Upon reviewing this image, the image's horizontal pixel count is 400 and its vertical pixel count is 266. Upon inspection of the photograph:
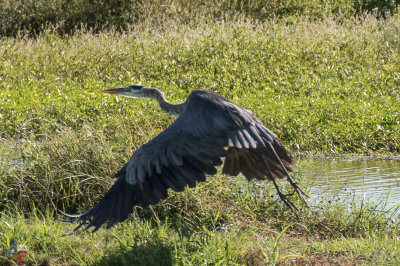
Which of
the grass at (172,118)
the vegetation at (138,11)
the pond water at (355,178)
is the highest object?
the vegetation at (138,11)

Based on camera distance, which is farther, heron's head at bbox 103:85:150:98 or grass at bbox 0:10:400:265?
heron's head at bbox 103:85:150:98

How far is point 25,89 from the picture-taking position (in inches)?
471

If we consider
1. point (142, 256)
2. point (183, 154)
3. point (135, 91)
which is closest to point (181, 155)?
point (183, 154)

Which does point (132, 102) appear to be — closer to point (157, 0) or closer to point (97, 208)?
point (97, 208)

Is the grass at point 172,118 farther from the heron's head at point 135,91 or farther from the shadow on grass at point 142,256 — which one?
the heron's head at point 135,91

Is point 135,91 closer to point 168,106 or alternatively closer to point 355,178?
point 168,106

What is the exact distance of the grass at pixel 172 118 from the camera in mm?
5336

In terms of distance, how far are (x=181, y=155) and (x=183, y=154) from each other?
0.02 m

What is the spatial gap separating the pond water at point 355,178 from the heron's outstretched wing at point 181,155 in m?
1.30

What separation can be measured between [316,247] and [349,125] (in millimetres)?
4965

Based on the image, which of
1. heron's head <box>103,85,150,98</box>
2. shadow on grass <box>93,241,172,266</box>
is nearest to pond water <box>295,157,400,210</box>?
heron's head <box>103,85,150,98</box>

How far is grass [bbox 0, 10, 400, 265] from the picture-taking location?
534cm

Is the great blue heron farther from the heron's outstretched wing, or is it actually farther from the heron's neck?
the heron's neck

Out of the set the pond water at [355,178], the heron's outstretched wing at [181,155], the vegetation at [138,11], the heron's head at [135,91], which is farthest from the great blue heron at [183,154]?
the vegetation at [138,11]
